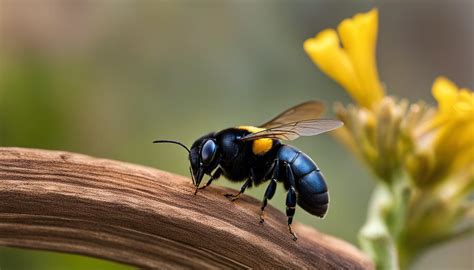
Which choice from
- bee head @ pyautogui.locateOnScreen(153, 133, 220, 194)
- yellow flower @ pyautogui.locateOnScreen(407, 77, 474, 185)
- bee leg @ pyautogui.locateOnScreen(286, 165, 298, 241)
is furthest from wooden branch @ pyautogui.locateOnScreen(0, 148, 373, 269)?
yellow flower @ pyautogui.locateOnScreen(407, 77, 474, 185)

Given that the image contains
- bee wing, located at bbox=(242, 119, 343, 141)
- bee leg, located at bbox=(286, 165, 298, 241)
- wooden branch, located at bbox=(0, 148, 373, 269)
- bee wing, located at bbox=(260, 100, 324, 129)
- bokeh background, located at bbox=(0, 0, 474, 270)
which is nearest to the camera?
wooden branch, located at bbox=(0, 148, 373, 269)

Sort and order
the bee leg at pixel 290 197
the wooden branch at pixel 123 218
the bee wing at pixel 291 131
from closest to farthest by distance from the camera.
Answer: the wooden branch at pixel 123 218
the bee leg at pixel 290 197
the bee wing at pixel 291 131

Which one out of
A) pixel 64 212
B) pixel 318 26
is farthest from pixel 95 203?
pixel 318 26

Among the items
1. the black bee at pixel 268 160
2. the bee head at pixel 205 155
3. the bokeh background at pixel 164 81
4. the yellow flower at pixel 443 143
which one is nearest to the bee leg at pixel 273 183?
the black bee at pixel 268 160

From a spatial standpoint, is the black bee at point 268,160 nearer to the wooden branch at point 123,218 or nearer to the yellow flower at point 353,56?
the yellow flower at point 353,56

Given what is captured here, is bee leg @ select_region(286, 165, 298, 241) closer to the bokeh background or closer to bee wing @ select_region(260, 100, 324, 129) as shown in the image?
bee wing @ select_region(260, 100, 324, 129)

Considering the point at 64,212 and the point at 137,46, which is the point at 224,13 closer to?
the point at 137,46

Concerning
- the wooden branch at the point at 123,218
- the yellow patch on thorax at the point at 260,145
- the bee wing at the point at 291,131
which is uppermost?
the bee wing at the point at 291,131

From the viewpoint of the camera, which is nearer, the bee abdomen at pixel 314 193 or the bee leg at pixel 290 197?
the bee leg at pixel 290 197
